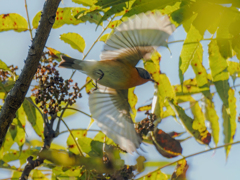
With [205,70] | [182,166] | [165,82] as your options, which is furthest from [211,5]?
[182,166]

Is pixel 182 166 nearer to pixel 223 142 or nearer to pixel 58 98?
pixel 223 142

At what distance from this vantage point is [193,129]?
238 cm

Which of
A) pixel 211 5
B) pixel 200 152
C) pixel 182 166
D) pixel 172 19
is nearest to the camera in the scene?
pixel 211 5

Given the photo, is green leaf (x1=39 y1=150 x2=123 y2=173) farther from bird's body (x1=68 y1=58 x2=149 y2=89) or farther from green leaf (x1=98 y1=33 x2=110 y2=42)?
bird's body (x1=68 y1=58 x2=149 y2=89)

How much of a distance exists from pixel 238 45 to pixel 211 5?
0.36m

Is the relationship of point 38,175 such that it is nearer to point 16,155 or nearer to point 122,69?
point 16,155

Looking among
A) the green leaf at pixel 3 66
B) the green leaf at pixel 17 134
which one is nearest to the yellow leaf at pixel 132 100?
the green leaf at pixel 17 134

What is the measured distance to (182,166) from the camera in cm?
245

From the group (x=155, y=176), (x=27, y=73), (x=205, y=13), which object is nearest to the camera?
(x=27, y=73)

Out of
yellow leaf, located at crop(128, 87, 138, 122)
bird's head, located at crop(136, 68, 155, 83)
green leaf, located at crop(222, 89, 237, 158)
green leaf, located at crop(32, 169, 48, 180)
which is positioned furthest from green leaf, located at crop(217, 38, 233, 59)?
green leaf, located at crop(32, 169, 48, 180)

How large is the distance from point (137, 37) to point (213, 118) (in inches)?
41.2

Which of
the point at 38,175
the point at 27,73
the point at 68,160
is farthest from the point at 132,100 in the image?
the point at 68,160

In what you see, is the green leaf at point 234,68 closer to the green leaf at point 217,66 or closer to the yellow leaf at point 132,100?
the green leaf at point 217,66

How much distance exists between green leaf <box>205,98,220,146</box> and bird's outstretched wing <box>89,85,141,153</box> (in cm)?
68
